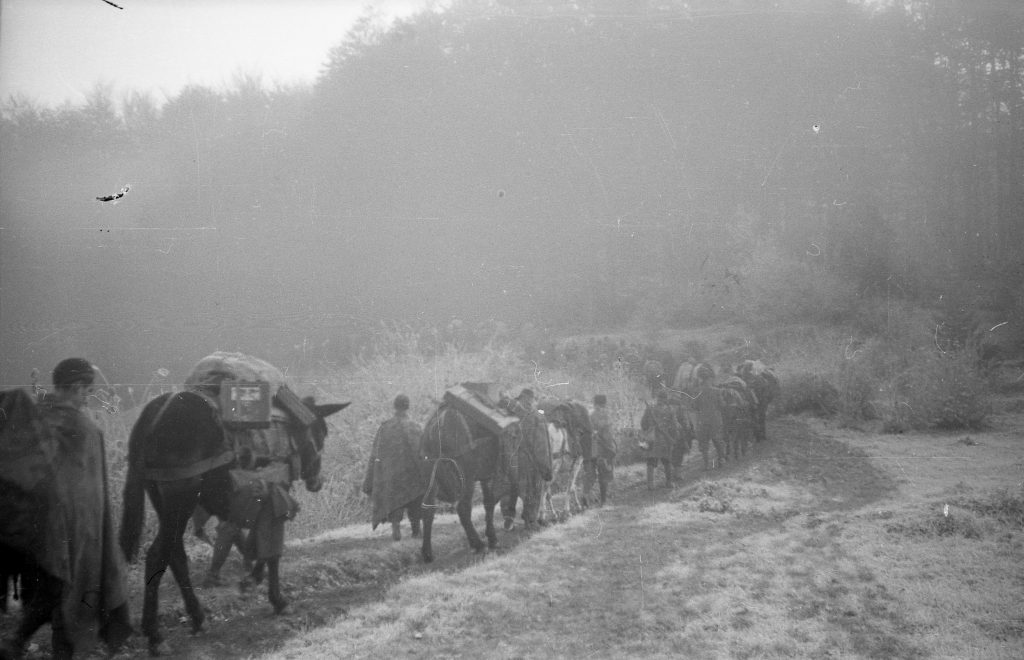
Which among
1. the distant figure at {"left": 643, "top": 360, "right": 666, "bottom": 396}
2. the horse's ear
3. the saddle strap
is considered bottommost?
the distant figure at {"left": 643, "top": 360, "right": 666, "bottom": 396}

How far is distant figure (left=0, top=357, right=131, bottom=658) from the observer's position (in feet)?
14.7

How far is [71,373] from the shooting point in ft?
15.2

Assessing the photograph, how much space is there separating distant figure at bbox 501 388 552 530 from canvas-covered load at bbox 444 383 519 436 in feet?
1.95

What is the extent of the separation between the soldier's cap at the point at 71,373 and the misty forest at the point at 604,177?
8.71 feet

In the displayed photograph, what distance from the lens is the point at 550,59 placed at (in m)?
9.28

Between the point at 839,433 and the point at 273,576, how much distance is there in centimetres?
780

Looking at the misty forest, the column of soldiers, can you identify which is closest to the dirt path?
the column of soldiers

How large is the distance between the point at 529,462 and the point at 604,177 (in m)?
3.85

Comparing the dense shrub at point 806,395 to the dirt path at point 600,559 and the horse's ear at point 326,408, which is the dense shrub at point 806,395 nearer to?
the dirt path at point 600,559

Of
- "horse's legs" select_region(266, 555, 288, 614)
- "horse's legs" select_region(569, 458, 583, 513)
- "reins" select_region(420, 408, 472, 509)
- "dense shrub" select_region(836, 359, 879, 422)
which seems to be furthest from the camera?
"horse's legs" select_region(569, 458, 583, 513)

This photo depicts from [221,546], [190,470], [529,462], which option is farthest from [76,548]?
[529,462]

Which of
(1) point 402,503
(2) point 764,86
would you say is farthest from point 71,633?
(2) point 764,86

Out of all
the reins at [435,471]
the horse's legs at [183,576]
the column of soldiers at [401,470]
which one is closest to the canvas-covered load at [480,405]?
the reins at [435,471]

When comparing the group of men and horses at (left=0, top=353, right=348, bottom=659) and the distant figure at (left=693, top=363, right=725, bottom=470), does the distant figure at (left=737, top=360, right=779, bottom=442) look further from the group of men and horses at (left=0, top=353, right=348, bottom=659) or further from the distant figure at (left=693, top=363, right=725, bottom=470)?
the group of men and horses at (left=0, top=353, right=348, bottom=659)
